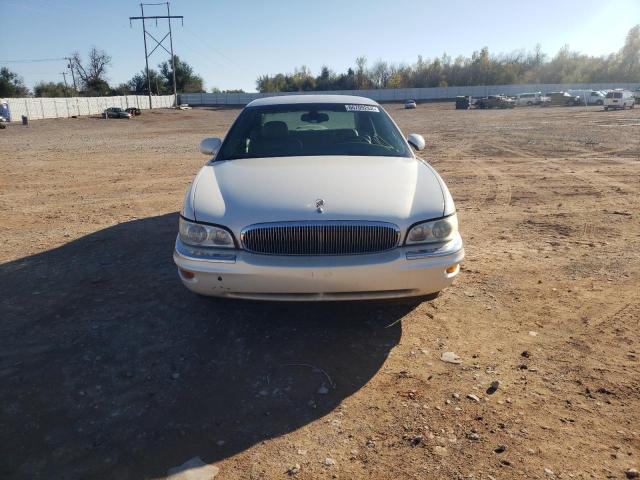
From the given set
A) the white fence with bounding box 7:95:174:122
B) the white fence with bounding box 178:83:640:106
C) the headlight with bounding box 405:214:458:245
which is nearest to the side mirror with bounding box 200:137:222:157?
the headlight with bounding box 405:214:458:245

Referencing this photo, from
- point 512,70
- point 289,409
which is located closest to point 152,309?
point 289,409

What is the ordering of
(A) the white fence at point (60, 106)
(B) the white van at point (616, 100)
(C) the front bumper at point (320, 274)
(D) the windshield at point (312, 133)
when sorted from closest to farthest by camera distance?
1. (C) the front bumper at point (320, 274)
2. (D) the windshield at point (312, 133)
3. (B) the white van at point (616, 100)
4. (A) the white fence at point (60, 106)

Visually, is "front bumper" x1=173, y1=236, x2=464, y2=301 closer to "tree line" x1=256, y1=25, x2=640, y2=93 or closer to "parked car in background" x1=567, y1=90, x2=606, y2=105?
"parked car in background" x1=567, y1=90, x2=606, y2=105

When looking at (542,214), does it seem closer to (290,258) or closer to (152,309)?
(290,258)

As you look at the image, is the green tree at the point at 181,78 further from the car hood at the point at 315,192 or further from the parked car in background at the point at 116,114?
the car hood at the point at 315,192

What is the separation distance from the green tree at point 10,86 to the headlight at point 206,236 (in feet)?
255

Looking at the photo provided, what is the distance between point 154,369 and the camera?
3.07 metres

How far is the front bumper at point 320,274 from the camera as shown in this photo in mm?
2994

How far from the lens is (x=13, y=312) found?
3865 mm

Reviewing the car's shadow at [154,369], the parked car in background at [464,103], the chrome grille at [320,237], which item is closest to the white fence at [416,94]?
the parked car in background at [464,103]

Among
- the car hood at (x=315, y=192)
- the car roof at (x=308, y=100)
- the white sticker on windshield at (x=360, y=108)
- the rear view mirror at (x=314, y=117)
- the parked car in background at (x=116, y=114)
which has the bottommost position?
the car hood at (x=315, y=192)

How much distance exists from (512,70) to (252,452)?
110396 mm

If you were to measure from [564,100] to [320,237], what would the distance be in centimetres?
5875

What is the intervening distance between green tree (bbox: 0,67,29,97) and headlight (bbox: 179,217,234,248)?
7763 centimetres
